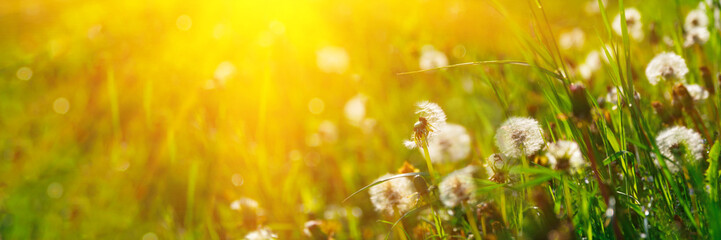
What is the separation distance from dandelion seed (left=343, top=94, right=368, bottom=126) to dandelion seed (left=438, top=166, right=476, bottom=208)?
74.5 inches

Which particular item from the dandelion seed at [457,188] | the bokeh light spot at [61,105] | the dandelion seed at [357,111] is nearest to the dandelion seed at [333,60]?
the dandelion seed at [357,111]

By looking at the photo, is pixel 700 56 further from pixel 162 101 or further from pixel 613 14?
pixel 162 101

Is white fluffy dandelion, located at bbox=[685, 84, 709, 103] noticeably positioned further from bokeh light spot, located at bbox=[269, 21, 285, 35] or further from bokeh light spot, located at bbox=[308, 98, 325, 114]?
bokeh light spot, located at bbox=[269, 21, 285, 35]

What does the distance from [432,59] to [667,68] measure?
1.44 metres

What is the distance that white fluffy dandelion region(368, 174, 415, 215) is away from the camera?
1305 mm

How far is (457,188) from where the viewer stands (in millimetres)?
1069

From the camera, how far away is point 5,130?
3.37 meters

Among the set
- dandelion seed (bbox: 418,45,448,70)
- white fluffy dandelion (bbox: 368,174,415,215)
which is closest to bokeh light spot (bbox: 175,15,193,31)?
dandelion seed (bbox: 418,45,448,70)

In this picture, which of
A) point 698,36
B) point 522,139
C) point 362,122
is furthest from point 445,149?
point 362,122

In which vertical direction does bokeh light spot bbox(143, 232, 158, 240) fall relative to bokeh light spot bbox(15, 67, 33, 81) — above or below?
below

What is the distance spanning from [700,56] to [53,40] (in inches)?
165

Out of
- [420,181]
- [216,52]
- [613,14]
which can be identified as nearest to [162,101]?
[216,52]

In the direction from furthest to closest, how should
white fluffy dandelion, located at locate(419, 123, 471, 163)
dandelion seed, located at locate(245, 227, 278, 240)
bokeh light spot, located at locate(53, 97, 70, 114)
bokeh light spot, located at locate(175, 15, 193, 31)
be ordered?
bokeh light spot, located at locate(175, 15, 193, 31), bokeh light spot, located at locate(53, 97, 70, 114), dandelion seed, located at locate(245, 227, 278, 240), white fluffy dandelion, located at locate(419, 123, 471, 163)

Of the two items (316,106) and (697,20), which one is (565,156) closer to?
(697,20)
